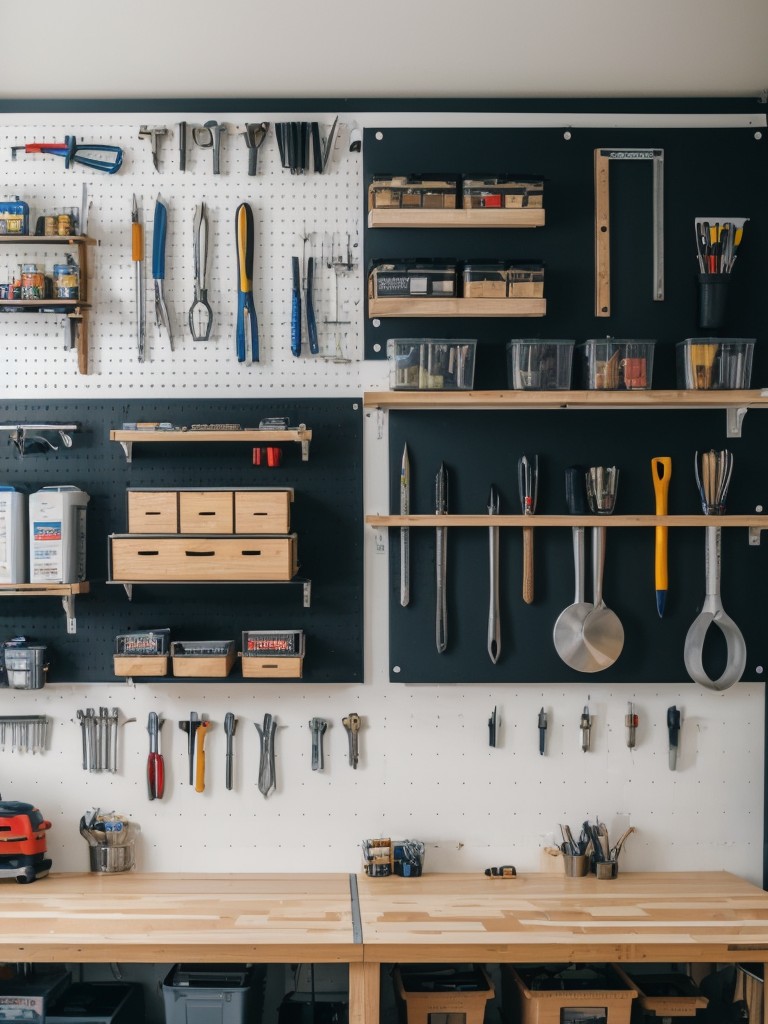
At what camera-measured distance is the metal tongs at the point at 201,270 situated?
121 inches

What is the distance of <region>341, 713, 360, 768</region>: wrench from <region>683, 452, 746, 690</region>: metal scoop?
3.48ft

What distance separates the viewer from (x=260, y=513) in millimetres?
2867

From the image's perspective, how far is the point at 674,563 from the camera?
10.1ft

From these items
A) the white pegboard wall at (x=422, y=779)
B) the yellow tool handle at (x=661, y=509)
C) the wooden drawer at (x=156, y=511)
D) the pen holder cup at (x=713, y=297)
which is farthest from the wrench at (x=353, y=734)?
the pen holder cup at (x=713, y=297)

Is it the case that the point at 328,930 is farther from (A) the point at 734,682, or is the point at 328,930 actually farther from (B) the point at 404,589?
(A) the point at 734,682

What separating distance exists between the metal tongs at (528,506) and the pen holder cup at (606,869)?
2.73 ft

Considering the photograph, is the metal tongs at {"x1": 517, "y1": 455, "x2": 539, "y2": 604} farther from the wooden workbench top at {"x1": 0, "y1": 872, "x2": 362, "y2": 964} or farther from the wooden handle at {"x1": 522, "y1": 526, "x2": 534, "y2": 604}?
the wooden workbench top at {"x1": 0, "y1": 872, "x2": 362, "y2": 964}

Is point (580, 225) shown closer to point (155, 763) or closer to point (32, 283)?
point (32, 283)

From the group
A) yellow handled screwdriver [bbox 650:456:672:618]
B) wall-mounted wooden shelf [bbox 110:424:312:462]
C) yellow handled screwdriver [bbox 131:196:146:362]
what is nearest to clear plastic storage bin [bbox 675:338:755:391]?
yellow handled screwdriver [bbox 650:456:672:618]

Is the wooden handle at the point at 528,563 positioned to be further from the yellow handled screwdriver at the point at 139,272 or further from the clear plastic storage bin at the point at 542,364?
the yellow handled screwdriver at the point at 139,272

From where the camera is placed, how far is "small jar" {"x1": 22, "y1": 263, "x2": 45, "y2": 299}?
2955mm

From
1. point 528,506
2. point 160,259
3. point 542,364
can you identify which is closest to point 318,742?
point 528,506

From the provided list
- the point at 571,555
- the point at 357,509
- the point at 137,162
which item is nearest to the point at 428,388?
the point at 357,509

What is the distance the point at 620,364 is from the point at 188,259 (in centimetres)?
139
